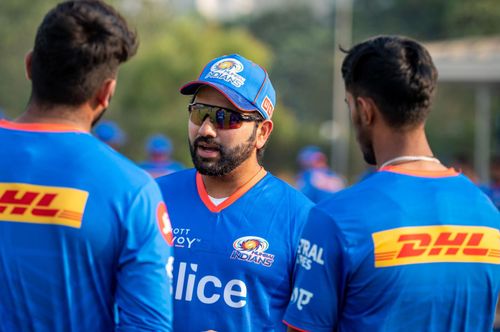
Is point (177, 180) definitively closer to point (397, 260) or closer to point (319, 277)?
point (319, 277)

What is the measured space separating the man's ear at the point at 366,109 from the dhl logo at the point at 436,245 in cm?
50

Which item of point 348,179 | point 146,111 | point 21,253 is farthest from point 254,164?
point 348,179

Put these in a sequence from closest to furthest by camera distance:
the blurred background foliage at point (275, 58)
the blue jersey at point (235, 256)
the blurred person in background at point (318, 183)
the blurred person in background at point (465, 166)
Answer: the blue jersey at point (235, 256), the blurred person in background at point (465, 166), the blurred person in background at point (318, 183), the blurred background foliage at point (275, 58)

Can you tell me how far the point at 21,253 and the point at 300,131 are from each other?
39089 mm

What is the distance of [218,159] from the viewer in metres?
4.51

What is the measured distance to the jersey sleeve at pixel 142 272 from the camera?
3.12m

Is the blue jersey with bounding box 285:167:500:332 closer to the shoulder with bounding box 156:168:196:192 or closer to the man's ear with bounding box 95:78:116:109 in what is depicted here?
the man's ear with bounding box 95:78:116:109

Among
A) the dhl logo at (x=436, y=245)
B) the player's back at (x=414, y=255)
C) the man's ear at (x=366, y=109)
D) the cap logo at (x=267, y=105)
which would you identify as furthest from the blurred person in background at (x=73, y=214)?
the cap logo at (x=267, y=105)

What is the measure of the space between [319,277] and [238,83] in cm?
147

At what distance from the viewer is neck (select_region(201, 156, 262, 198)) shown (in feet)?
15.0

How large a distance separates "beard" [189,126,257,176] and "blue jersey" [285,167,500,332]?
1.08m

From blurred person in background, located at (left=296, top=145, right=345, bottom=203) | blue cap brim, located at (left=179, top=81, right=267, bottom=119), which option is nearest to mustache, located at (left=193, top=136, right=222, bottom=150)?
blue cap brim, located at (left=179, top=81, right=267, bottom=119)

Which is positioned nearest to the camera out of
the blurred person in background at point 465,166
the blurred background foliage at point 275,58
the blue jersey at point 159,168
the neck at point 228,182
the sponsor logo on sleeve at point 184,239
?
the sponsor logo on sleeve at point 184,239

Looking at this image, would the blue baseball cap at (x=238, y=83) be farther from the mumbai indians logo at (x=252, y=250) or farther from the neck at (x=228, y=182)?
the mumbai indians logo at (x=252, y=250)
